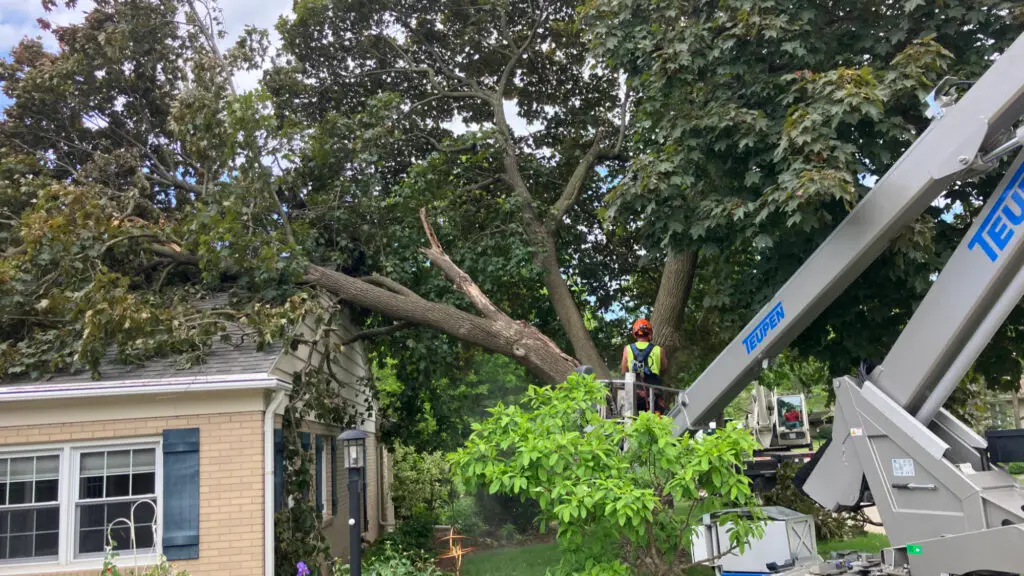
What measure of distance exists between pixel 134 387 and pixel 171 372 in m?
0.62

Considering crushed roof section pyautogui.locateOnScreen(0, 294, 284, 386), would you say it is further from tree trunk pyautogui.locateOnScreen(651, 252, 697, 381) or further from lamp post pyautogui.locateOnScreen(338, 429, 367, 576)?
tree trunk pyautogui.locateOnScreen(651, 252, 697, 381)

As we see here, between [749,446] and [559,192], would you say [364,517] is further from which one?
[749,446]

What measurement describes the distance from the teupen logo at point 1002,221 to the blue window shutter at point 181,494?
7582 mm

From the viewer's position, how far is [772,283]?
948cm

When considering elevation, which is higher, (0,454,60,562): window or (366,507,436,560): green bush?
(0,454,60,562): window

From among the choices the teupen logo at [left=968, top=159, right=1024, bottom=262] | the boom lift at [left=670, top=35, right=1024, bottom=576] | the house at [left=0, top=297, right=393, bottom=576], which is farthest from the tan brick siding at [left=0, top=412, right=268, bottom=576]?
the teupen logo at [left=968, top=159, right=1024, bottom=262]

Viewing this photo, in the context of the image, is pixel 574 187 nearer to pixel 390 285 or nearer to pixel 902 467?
pixel 390 285

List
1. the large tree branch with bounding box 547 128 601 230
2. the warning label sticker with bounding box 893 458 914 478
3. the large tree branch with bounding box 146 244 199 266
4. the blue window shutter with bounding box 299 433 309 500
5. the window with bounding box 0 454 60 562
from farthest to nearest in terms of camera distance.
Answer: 1. the large tree branch with bounding box 547 128 601 230
2. the large tree branch with bounding box 146 244 199 266
3. the blue window shutter with bounding box 299 433 309 500
4. the window with bounding box 0 454 60 562
5. the warning label sticker with bounding box 893 458 914 478

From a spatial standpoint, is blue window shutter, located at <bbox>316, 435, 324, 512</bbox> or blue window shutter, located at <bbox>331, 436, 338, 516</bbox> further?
blue window shutter, located at <bbox>331, 436, 338, 516</bbox>

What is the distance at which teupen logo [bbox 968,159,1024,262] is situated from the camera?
5500 millimetres

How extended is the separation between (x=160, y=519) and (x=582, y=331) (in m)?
6.43

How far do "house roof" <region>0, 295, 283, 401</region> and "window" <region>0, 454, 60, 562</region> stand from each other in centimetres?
101

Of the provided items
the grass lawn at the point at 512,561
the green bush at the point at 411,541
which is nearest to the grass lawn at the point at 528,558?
the grass lawn at the point at 512,561

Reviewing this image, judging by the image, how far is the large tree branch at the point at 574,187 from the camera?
1363 centimetres
